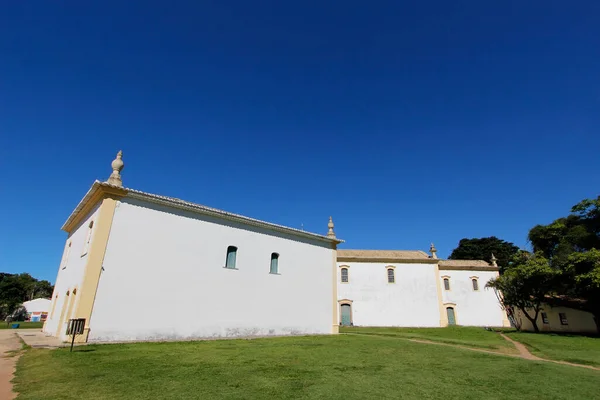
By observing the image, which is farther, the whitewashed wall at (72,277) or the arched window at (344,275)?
the arched window at (344,275)

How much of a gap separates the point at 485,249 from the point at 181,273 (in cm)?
5426

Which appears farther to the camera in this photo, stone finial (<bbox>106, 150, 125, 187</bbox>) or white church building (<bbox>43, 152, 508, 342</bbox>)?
stone finial (<bbox>106, 150, 125, 187</bbox>)

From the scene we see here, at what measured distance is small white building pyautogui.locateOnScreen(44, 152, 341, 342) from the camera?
1320 cm

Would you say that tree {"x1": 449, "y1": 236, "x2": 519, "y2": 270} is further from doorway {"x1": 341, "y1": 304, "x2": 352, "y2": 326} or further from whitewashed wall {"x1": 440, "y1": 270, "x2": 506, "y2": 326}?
doorway {"x1": 341, "y1": 304, "x2": 352, "y2": 326}

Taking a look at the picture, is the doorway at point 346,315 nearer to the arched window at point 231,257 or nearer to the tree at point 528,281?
the tree at point 528,281

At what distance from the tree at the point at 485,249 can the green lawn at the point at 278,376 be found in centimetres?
4944

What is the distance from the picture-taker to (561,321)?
29.0 metres

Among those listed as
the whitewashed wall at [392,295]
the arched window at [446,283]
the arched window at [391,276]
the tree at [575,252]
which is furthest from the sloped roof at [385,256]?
the tree at [575,252]

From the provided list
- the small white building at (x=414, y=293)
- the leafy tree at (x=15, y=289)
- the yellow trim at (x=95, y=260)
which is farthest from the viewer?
the leafy tree at (x=15, y=289)

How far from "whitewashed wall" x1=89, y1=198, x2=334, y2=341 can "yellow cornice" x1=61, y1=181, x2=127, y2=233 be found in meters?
0.48

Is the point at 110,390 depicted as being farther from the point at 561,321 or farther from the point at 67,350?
the point at 561,321

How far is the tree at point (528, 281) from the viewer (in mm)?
24203

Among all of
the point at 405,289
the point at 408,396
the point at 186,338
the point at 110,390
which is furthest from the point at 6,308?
the point at 408,396

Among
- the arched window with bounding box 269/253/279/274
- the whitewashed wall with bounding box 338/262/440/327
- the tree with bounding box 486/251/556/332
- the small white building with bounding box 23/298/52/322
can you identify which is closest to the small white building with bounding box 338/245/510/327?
the whitewashed wall with bounding box 338/262/440/327
